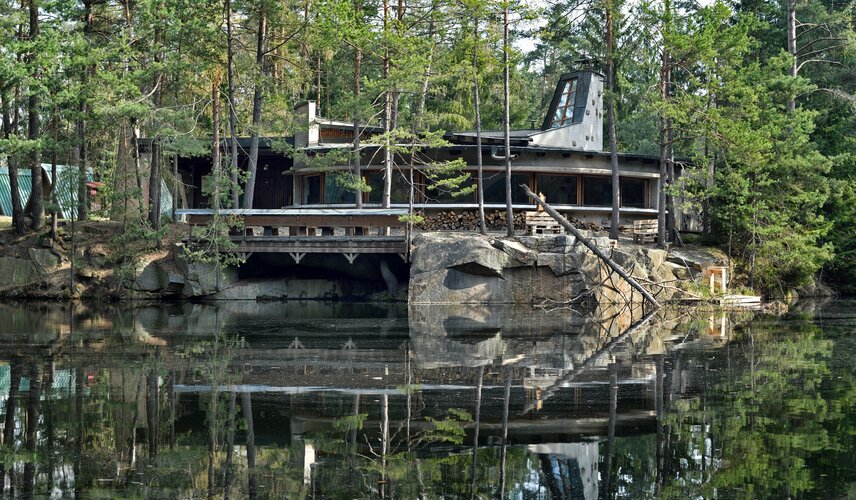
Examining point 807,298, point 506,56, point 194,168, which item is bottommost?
point 807,298

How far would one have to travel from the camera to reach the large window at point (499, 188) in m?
36.6

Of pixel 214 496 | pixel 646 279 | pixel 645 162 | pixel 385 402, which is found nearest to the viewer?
pixel 214 496

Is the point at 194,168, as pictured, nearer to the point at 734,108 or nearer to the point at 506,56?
the point at 506,56

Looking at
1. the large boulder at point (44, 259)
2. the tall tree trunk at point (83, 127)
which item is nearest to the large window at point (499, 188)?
the tall tree trunk at point (83, 127)

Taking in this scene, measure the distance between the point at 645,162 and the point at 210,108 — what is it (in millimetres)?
17132

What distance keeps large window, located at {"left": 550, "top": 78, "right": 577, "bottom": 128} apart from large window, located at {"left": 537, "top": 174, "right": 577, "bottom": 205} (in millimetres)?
3320

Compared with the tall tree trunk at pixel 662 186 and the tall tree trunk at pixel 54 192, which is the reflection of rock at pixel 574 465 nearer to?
the tall tree trunk at pixel 662 186

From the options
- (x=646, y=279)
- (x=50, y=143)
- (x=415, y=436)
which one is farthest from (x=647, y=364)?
(x=50, y=143)

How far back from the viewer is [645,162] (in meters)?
38.5

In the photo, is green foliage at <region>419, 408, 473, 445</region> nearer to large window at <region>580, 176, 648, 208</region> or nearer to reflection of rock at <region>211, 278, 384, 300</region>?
reflection of rock at <region>211, 278, 384, 300</region>

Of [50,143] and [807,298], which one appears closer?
[50,143]

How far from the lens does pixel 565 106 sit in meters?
40.1

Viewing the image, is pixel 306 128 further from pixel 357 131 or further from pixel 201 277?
pixel 201 277

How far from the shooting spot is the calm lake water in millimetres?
8211
